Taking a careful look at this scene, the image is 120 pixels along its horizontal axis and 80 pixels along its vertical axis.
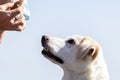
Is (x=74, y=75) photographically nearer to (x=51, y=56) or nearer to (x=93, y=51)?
(x=51, y=56)

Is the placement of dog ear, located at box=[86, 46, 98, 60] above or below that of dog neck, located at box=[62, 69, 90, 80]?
above

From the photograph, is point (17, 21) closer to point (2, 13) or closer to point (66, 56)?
point (2, 13)

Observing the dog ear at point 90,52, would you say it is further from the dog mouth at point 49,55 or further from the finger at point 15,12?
the finger at point 15,12

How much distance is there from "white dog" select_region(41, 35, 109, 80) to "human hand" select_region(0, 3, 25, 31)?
6.92 ft

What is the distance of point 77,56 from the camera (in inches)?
245

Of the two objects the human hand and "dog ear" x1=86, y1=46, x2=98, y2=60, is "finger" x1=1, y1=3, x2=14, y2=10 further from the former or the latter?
"dog ear" x1=86, y1=46, x2=98, y2=60

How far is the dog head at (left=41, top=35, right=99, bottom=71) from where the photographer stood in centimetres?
602

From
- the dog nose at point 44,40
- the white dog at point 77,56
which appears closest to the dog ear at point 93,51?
the white dog at point 77,56

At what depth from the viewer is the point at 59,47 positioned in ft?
20.7

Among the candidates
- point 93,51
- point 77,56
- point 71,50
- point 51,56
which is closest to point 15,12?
point 93,51

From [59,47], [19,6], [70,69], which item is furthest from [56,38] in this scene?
[19,6]

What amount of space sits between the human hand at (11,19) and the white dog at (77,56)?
2109 mm

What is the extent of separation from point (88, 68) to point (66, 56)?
522mm

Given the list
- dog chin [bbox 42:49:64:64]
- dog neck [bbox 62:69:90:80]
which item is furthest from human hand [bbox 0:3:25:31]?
dog neck [bbox 62:69:90:80]
